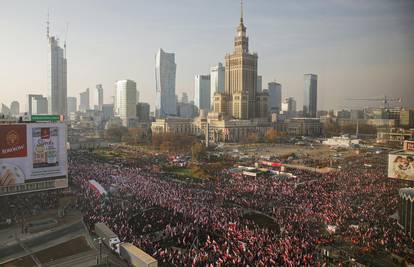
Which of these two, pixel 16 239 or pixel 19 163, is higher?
pixel 19 163

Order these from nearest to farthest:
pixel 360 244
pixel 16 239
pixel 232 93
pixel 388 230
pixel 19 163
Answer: pixel 360 244 < pixel 388 230 < pixel 16 239 < pixel 19 163 < pixel 232 93

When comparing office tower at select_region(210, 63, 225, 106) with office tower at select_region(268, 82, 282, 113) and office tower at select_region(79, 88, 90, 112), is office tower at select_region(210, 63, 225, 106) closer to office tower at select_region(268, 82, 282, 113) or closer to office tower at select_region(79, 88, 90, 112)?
office tower at select_region(268, 82, 282, 113)

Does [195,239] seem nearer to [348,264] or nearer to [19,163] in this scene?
[348,264]

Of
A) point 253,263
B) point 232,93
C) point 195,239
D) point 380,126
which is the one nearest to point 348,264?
point 253,263

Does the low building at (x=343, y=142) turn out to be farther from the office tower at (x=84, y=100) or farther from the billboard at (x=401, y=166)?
the office tower at (x=84, y=100)

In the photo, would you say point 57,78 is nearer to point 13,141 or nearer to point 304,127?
point 304,127

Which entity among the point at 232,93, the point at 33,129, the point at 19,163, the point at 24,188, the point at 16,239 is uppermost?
the point at 232,93

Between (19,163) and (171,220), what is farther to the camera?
(19,163)

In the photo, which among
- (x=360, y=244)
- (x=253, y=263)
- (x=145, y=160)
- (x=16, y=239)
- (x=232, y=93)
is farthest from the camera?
(x=232, y=93)
